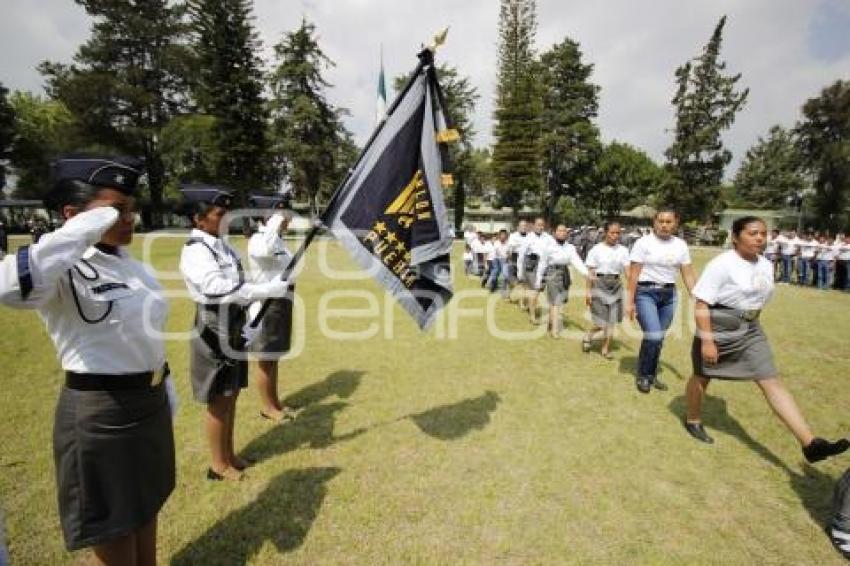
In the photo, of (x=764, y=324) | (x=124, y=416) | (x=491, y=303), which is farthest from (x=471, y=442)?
(x=764, y=324)

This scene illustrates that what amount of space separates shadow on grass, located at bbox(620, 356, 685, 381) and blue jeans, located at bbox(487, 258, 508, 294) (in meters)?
5.85

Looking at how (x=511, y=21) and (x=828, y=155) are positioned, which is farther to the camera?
(x=511, y=21)

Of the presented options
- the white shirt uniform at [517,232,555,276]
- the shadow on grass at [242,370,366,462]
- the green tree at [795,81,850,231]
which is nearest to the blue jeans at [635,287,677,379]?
the white shirt uniform at [517,232,555,276]

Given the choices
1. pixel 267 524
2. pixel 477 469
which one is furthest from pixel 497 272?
pixel 267 524

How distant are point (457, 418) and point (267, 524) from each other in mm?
2439

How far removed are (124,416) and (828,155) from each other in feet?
179

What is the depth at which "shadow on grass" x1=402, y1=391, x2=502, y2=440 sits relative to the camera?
5008 millimetres

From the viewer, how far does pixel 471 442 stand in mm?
4781

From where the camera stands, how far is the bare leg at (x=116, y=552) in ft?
7.46

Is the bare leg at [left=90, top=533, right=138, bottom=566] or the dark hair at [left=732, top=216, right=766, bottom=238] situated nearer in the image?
the bare leg at [left=90, top=533, right=138, bottom=566]

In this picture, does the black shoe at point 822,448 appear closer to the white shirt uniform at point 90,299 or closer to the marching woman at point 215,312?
the marching woman at point 215,312

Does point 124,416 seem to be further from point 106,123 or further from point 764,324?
point 106,123

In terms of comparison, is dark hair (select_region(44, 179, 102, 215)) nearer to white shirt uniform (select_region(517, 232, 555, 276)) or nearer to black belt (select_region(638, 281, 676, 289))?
black belt (select_region(638, 281, 676, 289))

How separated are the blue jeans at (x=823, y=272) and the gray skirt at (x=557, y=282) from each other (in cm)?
1393
